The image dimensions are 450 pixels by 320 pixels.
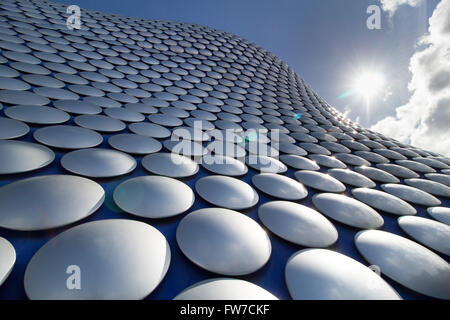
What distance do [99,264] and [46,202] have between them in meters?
1.40

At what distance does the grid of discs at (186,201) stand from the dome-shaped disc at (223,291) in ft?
0.04

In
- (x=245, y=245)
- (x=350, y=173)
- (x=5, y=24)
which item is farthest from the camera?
(x=5, y=24)

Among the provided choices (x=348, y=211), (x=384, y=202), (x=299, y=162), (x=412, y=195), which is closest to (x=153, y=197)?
(x=348, y=211)

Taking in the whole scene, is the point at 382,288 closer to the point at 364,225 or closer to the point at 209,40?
the point at 364,225

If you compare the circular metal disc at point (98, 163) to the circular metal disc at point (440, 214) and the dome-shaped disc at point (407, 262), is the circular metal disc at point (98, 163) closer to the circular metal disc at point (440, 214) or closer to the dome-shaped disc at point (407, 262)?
the dome-shaped disc at point (407, 262)

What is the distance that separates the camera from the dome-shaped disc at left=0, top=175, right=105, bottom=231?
2.43m

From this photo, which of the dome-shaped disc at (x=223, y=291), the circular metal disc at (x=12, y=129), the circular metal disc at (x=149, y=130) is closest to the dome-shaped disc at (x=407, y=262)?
the dome-shaped disc at (x=223, y=291)

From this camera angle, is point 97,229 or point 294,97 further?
point 294,97

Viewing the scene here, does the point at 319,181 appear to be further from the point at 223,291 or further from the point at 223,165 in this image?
the point at 223,291

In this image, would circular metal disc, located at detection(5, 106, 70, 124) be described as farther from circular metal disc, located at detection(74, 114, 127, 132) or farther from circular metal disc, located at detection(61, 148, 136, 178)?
circular metal disc, located at detection(61, 148, 136, 178)

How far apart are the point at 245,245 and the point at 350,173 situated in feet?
17.7

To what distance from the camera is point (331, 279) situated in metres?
2.42

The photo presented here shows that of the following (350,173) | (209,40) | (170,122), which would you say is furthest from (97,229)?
(209,40)
